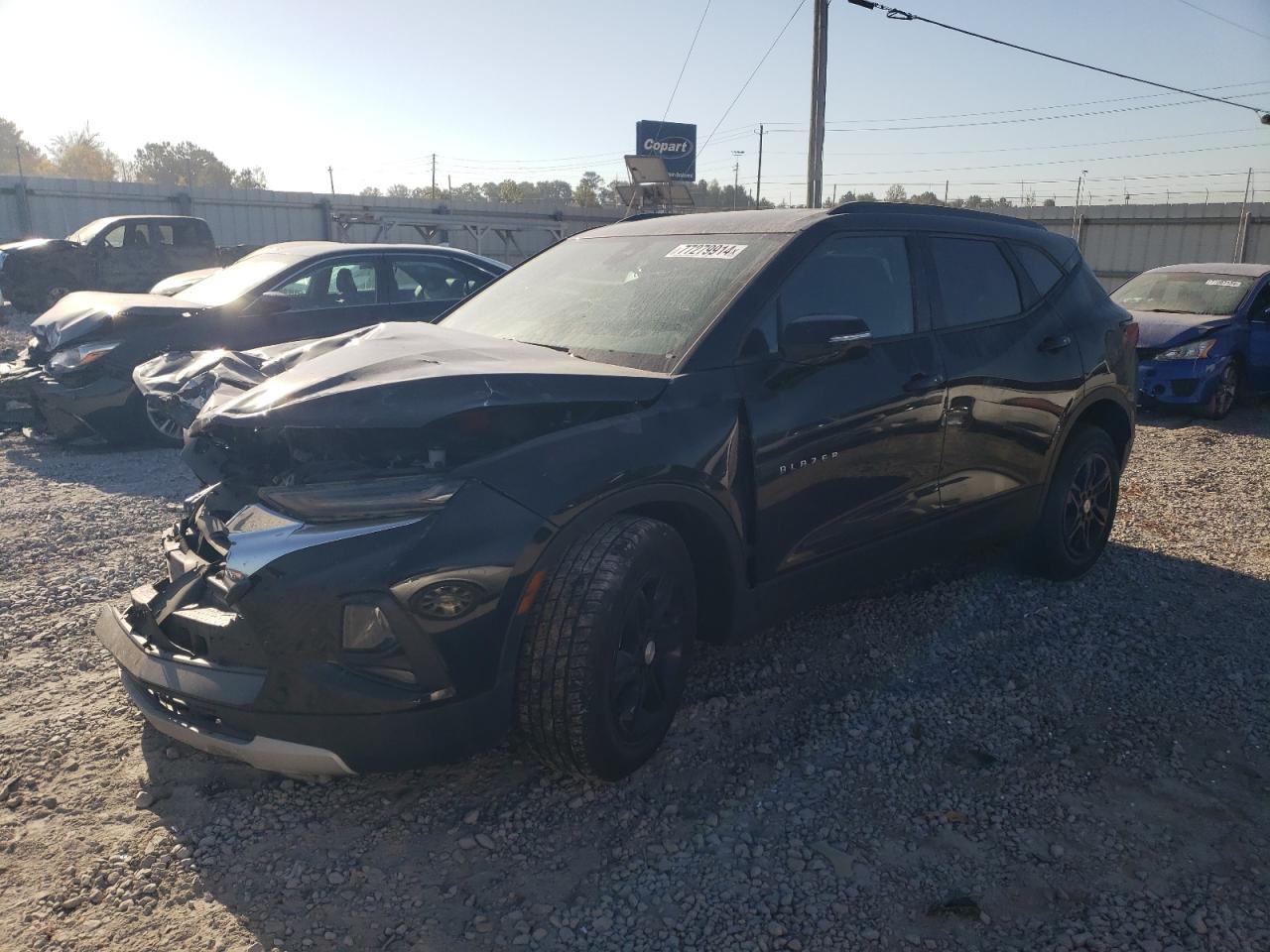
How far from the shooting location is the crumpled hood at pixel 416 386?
9.53 feet

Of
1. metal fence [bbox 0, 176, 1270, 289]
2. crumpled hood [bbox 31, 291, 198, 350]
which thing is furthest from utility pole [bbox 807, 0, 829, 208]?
crumpled hood [bbox 31, 291, 198, 350]

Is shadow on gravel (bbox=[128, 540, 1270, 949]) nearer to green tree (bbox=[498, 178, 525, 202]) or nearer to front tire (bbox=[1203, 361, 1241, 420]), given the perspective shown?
front tire (bbox=[1203, 361, 1241, 420])

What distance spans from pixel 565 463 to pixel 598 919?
1257 mm

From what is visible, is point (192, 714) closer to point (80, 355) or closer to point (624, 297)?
point (624, 297)

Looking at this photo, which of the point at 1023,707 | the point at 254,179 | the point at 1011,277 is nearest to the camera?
the point at 1023,707

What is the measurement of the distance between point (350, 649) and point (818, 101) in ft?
53.2

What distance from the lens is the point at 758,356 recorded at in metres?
3.49

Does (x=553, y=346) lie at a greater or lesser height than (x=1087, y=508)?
greater

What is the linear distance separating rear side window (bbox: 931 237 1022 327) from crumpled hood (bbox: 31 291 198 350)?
6.29 metres

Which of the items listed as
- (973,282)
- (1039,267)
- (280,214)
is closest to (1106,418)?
(1039,267)

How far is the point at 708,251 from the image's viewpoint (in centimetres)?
392

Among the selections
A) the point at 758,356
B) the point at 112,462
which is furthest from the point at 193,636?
the point at 112,462

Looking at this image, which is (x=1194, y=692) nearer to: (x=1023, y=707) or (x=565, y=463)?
(x=1023, y=707)

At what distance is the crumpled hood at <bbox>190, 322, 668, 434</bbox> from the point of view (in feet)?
9.53
